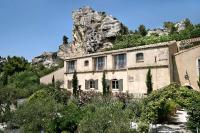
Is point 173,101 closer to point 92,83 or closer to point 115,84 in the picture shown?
point 115,84

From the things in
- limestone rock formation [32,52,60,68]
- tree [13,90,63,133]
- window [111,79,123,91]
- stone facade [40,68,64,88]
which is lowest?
tree [13,90,63,133]

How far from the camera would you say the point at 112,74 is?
41281 mm

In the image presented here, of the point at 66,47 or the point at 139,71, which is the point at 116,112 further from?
the point at 66,47

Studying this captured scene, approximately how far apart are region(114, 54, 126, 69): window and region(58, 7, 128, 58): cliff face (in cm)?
1937

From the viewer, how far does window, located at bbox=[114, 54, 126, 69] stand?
40.3 m

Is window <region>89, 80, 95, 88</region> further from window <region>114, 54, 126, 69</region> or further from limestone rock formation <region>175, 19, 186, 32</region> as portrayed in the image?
limestone rock formation <region>175, 19, 186, 32</region>

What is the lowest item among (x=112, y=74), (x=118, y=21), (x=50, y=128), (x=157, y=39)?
(x=50, y=128)

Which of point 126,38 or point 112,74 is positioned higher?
point 126,38

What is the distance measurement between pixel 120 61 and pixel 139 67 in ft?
13.1

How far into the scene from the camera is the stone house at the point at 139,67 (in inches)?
1332

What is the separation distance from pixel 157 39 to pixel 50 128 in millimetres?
34886

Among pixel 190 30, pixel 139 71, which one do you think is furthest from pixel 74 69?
pixel 190 30

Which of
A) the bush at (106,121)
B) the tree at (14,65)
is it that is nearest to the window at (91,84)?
the bush at (106,121)

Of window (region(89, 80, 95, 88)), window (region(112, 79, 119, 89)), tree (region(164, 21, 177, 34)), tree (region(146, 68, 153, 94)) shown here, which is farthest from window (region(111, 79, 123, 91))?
tree (region(164, 21, 177, 34))
